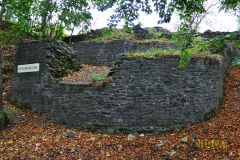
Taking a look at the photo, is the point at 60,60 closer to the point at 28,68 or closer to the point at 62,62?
the point at 62,62

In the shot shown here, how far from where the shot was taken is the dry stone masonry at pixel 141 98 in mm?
11312

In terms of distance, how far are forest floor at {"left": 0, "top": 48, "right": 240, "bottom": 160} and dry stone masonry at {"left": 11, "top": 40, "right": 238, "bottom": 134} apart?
0.31m

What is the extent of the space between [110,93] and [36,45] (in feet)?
10.8

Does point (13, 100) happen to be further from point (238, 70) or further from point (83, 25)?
point (238, 70)

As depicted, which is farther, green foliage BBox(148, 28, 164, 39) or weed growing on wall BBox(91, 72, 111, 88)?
green foliage BBox(148, 28, 164, 39)

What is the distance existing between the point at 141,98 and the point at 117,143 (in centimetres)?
157

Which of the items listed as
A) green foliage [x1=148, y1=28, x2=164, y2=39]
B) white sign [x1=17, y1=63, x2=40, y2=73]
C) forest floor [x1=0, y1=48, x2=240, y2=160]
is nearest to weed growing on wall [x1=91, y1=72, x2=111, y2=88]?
forest floor [x1=0, y1=48, x2=240, y2=160]

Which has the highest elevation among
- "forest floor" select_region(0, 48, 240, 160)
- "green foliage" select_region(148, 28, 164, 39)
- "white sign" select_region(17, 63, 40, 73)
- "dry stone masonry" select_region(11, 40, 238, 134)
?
"green foliage" select_region(148, 28, 164, 39)

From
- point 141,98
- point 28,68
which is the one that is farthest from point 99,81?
point 28,68

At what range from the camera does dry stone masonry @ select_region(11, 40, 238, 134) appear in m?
11.3

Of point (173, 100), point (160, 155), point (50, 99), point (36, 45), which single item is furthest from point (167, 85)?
point (36, 45)

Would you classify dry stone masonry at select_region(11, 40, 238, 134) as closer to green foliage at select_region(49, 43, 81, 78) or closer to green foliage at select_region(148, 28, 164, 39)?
green foliage at select_region(49, 43, 81, 78)

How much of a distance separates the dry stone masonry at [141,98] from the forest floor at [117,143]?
1.01 feet

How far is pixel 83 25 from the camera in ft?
60.6
